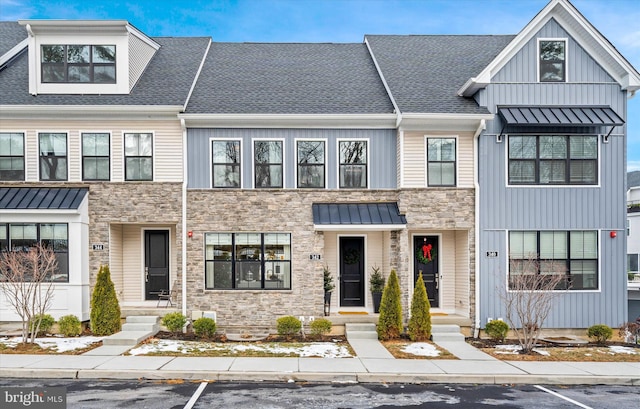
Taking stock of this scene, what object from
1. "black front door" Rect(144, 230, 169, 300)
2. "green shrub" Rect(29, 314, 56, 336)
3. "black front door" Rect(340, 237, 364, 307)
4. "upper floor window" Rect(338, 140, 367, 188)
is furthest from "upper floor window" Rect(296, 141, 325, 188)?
"green shrub" Rect(29, 314, 56, 336)

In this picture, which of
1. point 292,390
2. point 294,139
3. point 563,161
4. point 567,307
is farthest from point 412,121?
point 292,390

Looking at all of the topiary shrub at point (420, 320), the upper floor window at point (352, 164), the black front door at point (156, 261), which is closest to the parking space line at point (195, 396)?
the topiary shrub at point (420, 320)

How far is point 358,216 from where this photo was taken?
15.4 m

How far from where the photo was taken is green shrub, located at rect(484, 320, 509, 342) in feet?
47.9

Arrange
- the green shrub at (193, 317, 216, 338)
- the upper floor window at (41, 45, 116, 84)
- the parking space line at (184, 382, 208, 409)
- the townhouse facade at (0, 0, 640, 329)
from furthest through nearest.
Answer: the upper floor window at (41, 45, 116, 84) → the townhouse facade at (0, 0, 640, 329) → the green shrub at (193, 317, 216, 338) → the parking space line at (184, 382, 208, 409)

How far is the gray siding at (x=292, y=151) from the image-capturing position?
51.8ft

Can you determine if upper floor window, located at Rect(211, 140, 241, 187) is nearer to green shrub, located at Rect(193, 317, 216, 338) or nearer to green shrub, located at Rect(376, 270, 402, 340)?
green shrub, located at Rect(193, 317, 216, 338)

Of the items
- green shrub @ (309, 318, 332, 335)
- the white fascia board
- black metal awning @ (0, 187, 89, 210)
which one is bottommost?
green shrub @ (309, 318, 332, 335)

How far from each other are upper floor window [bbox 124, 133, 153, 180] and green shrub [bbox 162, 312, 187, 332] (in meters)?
4.33

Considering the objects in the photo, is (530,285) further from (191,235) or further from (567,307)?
(191,235)

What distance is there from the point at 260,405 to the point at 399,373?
3.31 metres

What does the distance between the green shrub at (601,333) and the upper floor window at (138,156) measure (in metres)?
14.1

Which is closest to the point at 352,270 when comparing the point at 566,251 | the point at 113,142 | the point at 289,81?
the point at 566,251
